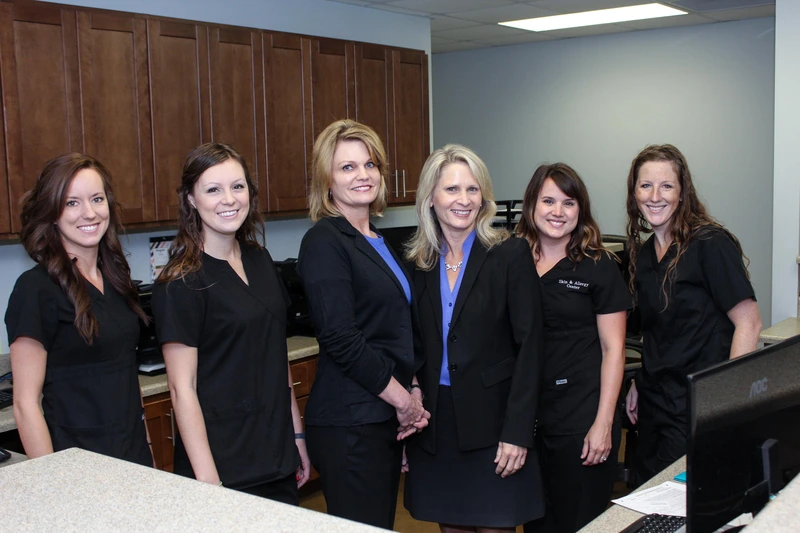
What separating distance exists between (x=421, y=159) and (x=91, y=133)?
215 centimetres

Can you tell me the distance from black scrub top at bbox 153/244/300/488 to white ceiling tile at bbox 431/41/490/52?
4.89 meters

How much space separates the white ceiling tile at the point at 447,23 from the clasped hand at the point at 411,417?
11.6 feet

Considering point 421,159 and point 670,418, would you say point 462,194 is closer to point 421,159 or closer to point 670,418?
point 670,418

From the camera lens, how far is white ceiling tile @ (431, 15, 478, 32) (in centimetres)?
535

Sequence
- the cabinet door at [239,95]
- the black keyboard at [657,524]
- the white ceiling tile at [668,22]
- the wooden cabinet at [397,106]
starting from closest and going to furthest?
1. the black keyboard at [657,524]
2. the cabinet door at [239,95]
3. the wooden cabinet at [397,106]
4. the white ceiling tile at [668,22]

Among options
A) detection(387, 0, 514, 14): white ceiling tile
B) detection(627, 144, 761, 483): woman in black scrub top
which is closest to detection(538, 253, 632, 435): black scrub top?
detection(627, 144, 761, 483): woman in black scrub top

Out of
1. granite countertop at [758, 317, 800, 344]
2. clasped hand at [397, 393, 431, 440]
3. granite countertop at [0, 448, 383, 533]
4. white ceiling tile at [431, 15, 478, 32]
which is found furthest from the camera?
white ceiling tile at [431, 15, 478, 32]

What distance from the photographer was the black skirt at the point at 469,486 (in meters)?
2.33

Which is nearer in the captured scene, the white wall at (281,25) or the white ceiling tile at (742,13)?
the white wall at (281,25)

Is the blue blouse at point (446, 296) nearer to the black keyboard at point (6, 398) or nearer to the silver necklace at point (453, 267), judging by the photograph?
the silver necklace at point (453, 267)

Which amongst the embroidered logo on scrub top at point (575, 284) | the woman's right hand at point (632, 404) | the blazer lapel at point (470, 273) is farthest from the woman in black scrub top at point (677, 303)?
the blazer lapel at point (470, 273)

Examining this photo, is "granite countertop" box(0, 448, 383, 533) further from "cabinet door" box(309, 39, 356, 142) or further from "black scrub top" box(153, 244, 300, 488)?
"cabinet door" box(309, 39, 356, 142)

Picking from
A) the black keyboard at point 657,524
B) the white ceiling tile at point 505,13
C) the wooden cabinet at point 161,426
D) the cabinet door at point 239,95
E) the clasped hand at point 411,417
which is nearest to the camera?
the black keyboard at point 657,524

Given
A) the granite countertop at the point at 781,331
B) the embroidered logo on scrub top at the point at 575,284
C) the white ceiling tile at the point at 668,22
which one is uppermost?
the white ceiling tile at the point at 668,22
